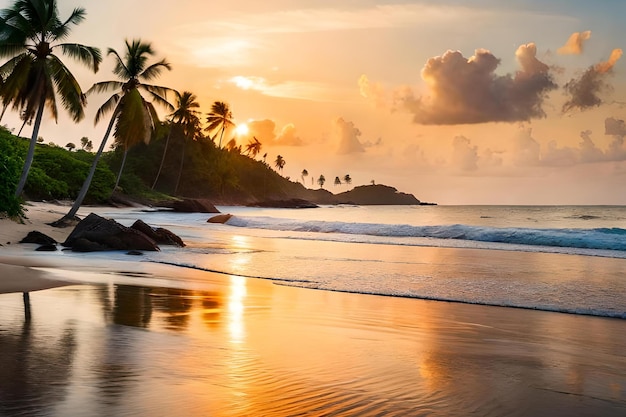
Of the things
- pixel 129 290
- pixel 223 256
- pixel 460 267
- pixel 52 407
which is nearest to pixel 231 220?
pixel 223 256

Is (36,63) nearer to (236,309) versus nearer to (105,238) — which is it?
(105,238)

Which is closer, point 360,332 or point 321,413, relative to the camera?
point 321,413

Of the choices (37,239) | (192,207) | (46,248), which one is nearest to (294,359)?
(46,248)

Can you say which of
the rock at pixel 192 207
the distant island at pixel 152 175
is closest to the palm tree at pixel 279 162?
the distant island at pixel 152 175

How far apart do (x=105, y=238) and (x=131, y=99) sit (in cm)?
1547

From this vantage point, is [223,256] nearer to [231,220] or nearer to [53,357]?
[53,357]

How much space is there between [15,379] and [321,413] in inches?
89.6

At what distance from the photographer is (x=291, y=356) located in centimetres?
564

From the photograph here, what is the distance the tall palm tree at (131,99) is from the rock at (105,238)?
13.6 metres

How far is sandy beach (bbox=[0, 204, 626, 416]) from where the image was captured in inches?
165

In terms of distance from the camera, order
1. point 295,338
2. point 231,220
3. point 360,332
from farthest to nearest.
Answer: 1. point 231,220
2. point 360,332
3. point 295,338

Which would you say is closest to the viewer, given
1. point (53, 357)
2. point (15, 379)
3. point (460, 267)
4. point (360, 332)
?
point (15, 379)

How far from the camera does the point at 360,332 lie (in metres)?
7.00

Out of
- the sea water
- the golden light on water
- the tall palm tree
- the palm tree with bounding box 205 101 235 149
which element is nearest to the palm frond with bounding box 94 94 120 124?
the tall palm tree
